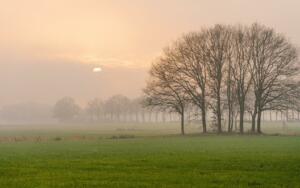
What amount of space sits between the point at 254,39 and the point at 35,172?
61659 millimetres

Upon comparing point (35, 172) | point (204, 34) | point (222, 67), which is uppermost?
point (204, 34)

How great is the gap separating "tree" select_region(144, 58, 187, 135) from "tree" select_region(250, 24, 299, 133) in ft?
42.0

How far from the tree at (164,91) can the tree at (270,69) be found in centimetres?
1280

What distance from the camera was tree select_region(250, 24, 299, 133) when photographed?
75.6 m

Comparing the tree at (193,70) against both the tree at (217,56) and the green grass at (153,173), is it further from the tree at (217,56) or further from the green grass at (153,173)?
the green grass at (153,173)

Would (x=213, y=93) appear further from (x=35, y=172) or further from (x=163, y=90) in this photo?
(x=35, y=172)

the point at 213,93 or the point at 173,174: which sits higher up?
the point at 213,93

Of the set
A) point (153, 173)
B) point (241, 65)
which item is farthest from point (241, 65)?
point (153, 173)

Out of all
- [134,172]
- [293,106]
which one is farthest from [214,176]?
[293,106]

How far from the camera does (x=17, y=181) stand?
2011cm

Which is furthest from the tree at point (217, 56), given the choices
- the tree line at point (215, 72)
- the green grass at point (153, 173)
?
the green grass at point (153, 173)

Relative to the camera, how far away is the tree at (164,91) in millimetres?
79812

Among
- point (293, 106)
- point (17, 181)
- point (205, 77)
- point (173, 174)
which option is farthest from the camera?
point (205, 77)

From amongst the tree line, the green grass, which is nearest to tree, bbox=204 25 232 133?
the tree line
